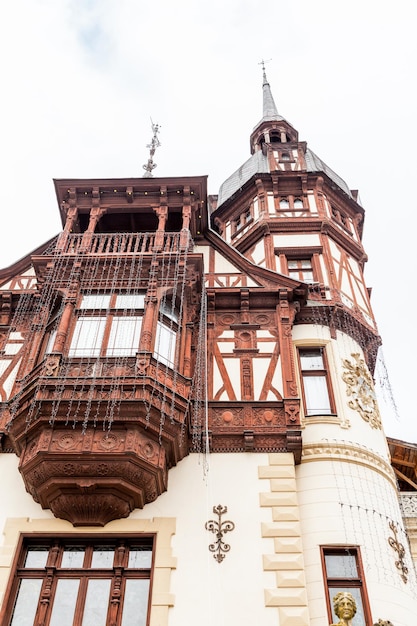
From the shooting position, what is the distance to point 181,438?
12.3 meters

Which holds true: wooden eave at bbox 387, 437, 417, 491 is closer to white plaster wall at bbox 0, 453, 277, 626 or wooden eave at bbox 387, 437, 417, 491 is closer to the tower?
the tower

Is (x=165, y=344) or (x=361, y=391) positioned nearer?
(x=165, y=344)

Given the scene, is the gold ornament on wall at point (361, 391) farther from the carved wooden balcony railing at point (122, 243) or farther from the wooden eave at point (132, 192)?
the wooden eave at point (132, 192)

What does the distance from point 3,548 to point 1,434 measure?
101 inches

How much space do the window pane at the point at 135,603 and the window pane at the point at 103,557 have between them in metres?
0.55

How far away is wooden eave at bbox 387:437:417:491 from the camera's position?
17.1 metres

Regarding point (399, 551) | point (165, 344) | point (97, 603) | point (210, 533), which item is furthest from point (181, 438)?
point (399, 551)

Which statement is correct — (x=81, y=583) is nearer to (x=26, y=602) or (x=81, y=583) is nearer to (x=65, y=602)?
(x=65, y=602)

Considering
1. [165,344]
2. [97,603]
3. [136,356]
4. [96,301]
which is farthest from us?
[96,301]

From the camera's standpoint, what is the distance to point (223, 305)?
16.1m

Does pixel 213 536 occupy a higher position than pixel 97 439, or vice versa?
pixel 97 439

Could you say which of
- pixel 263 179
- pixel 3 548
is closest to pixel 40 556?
pixel 3 548

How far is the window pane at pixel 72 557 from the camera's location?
11.4 meters

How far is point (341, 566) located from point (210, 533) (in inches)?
104
